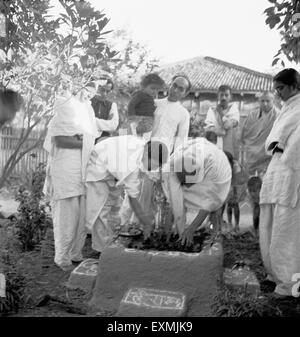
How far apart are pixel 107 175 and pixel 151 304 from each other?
1508 mm

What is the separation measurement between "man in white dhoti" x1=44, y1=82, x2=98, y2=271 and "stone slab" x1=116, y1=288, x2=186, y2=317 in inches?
46.8

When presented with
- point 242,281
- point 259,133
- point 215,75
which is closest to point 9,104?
point 242,281

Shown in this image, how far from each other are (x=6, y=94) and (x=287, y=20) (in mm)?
2453

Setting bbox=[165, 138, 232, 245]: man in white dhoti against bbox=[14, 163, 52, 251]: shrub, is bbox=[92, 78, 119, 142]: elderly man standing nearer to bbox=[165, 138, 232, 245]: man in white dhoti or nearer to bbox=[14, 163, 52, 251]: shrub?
bbox=[14, 163, 52, 251]: shrub

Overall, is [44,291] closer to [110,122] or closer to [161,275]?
[161,275]

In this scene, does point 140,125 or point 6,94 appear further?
point 140,125

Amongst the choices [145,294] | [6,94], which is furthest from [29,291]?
[6,94]

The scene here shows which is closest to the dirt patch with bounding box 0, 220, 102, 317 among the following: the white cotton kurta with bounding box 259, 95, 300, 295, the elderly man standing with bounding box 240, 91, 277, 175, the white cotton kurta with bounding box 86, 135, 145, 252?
the white cotton kurta with bounding box 86, 135, 145, 252

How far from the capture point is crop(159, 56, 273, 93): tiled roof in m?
9.63

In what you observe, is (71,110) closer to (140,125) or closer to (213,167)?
(140,125)

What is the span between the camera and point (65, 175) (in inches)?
169

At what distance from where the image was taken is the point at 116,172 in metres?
4.18

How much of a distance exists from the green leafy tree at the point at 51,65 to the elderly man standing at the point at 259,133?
364 cm

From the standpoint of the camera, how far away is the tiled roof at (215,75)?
31.6ft
